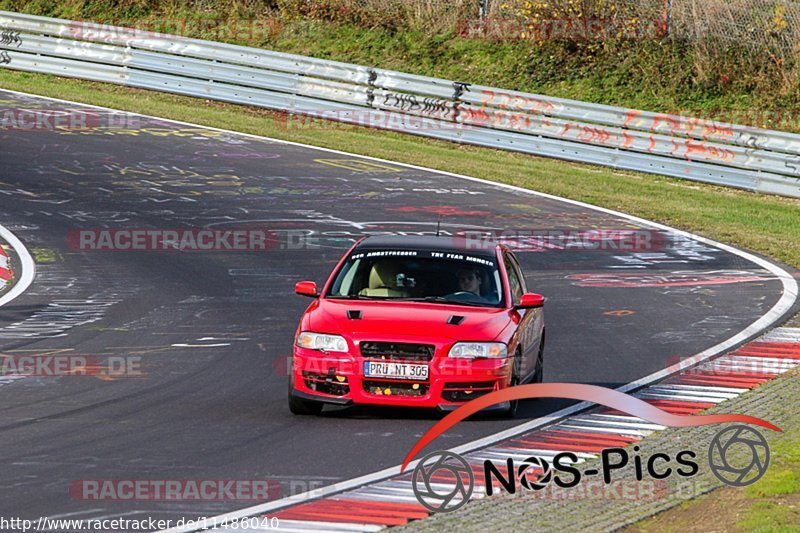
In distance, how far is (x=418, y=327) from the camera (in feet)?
37.4

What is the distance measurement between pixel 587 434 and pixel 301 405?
7.76 feet

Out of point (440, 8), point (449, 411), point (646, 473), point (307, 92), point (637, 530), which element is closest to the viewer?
point (637, 530)

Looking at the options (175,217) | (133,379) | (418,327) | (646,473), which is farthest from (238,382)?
(175,217)

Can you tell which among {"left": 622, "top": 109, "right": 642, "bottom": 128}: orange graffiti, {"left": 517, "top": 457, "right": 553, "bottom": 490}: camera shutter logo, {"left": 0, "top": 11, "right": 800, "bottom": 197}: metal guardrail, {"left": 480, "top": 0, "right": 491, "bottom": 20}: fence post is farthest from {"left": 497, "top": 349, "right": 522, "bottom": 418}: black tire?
{"left": 480, "top": 0, "right": 491, "bottom": 20}: fence post

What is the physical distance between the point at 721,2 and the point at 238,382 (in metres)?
23.5

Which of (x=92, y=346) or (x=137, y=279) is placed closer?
Answer: (x=92, y=346)

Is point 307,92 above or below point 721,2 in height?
below

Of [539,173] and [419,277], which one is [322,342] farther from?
[539,173]

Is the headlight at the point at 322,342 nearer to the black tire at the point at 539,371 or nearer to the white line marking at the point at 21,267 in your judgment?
the black tire at the point at 539,371

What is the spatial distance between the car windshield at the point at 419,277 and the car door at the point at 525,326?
0.28 m

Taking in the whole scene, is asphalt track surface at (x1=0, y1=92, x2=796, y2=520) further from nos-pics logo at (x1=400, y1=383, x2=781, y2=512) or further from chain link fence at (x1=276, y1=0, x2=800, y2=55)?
chain link fence at (x1=276, y1=0, x2=800, y2=55)

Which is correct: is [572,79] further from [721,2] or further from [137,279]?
[137,279]

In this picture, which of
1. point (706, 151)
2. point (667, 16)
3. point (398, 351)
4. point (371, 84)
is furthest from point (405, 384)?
point (667, 16)

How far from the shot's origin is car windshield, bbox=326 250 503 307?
12.3 metres
